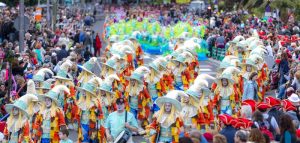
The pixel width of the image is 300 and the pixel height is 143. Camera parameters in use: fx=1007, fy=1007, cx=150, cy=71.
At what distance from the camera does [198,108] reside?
18812 mm

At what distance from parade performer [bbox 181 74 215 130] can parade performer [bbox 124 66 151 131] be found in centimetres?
206

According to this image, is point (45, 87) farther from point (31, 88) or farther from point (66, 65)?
point (66, 65)

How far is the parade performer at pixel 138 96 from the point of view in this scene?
71.2 feet

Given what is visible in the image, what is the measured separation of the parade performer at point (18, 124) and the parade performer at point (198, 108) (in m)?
3.04

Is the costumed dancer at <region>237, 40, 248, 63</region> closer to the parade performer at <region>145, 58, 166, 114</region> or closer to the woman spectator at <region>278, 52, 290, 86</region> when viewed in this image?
the woman spectator at <region>278, 52, 290, 86</region>

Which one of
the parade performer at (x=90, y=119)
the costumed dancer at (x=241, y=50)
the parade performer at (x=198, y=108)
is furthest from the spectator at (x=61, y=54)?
the parade performer at (x=198, y=108)

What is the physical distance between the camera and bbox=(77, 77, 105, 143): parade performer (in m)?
19.2

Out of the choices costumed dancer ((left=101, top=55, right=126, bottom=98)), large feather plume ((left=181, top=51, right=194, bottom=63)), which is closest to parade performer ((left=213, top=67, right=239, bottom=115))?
costumed dancer ((left=101, top=55, right=126, bottom=98))

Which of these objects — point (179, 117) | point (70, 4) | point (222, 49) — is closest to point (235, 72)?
point (179, 117)

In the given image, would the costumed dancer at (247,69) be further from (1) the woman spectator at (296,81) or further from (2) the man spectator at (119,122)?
(2) the man spectator at (119,122)

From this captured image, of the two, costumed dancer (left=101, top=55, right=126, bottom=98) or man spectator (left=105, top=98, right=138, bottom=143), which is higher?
man spectator (left=105, top=98, right=138, bottom=143)

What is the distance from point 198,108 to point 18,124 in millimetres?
3568

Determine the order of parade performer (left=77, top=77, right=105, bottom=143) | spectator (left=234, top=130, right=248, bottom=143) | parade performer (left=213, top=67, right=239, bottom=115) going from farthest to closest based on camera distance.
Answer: parade performer (left=213, top=67, right=239, bottom=115) < parade performer (left=77, top=77, right=105, bottom=143) < spectator (left=234, top=130, right=248, bottom=143)

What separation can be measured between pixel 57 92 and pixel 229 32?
22131 mm
